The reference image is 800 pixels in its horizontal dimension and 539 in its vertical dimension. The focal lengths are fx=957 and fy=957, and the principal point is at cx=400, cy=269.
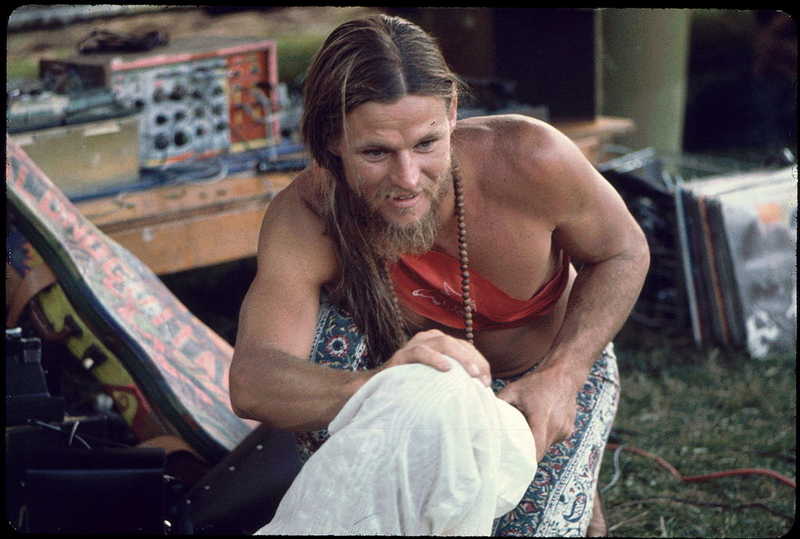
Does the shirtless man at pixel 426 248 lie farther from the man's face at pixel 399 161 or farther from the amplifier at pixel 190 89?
the amplifier at pixel 190 89

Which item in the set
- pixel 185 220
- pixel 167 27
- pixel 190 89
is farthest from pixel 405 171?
pixel 167 27

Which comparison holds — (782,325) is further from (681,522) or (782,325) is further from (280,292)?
(280,292)

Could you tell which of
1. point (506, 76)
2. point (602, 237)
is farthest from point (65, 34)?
point (602, 237)

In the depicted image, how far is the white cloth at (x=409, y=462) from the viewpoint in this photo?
1441 mm

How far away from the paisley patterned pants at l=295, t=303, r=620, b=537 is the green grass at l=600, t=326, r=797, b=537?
0.61 metres

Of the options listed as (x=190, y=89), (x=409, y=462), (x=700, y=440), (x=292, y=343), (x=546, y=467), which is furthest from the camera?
(x=190, y=89)

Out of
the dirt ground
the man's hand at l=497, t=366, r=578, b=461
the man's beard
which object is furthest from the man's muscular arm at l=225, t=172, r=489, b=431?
the dirt ground

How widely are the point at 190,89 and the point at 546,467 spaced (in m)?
2.22

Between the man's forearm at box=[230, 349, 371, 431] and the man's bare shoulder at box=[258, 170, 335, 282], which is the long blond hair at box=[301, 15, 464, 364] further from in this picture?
the man's forearm at box=[230, 349, 371, 431]

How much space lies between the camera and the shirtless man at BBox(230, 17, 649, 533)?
5.71 ft

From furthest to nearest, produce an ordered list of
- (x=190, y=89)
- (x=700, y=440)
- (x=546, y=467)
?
1. (x=190, y=89)
2. (x=700, y=440)
3. (x=546, y=467)

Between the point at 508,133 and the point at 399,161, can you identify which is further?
the point at 508,133

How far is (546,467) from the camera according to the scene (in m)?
2.01

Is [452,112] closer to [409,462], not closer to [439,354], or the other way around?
[439,354]
